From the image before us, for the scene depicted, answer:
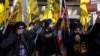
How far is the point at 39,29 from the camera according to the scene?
12.1 m

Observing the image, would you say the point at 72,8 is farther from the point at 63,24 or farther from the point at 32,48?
the point at 32,48

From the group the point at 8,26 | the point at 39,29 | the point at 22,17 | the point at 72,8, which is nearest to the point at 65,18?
the point at 22,17

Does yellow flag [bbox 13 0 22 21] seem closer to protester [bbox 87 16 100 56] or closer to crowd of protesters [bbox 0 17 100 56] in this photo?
crowd of protesters [bbox 0 17 100 56]

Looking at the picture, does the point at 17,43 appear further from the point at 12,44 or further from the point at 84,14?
the point at 84,14

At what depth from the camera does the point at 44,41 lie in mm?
11688

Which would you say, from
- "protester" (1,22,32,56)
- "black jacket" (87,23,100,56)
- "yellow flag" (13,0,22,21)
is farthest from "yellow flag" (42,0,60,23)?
"protester" (1,22,32,56)

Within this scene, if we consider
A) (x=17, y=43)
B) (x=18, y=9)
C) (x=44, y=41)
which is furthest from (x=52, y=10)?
(x=17, y=43)

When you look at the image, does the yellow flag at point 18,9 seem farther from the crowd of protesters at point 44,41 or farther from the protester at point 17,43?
the protester at point 17,43

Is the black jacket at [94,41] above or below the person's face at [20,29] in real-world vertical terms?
below

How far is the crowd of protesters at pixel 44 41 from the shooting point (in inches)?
412

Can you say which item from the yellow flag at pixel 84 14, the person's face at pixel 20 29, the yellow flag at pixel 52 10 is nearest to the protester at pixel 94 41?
the person's face at pixel 20 29

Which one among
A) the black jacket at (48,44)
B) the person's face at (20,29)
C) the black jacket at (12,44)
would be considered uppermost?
the person's face at (20,29)

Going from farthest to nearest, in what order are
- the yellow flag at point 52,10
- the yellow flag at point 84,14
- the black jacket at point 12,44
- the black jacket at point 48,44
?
the yellow flag at point 52,10, the yellow flag at point 84,14, the black jacket at point 48,44, the black jacket at point 12,44

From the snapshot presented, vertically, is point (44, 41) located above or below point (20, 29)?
below
